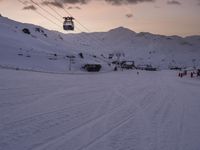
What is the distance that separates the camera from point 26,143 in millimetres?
9992

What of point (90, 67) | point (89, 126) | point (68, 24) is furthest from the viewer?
point (90, 67)

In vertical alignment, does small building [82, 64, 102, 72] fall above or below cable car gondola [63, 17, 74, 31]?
below

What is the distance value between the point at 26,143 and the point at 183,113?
36.2 ft

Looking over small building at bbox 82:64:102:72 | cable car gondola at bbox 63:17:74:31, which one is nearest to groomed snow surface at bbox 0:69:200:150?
cable car gondola at bbox 63:17:74:31

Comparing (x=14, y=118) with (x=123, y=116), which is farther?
(x=123, y=116)

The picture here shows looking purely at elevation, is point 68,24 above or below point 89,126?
above

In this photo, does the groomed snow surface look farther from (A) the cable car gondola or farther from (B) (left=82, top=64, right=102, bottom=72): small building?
(B) (left=82, top=64, right=102, bottom=72): small building

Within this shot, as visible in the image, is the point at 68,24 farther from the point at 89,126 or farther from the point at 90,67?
the point at 89,126

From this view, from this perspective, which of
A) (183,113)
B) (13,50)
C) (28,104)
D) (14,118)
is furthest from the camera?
(13,50)

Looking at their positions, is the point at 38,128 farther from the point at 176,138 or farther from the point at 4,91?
the point at 4,91

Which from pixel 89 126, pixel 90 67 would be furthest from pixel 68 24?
pixel 89 126

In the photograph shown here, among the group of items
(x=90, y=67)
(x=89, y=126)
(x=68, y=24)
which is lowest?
(x=89, y=126)

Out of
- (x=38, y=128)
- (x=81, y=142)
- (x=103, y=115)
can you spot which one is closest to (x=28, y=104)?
(x=103, y=115)

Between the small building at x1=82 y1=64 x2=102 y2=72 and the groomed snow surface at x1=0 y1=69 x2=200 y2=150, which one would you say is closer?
the groomed snow surface at x1=0 y1=69 x2=200 y2=150
